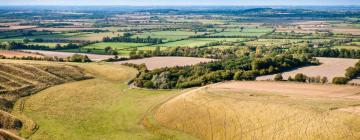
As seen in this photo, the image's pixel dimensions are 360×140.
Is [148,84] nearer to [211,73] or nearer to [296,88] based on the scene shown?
[211,73]

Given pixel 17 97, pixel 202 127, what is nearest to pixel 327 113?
pixel 202 127

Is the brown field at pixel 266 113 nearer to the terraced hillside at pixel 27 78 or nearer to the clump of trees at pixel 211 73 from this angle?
the clump of trees at pixel 211 73

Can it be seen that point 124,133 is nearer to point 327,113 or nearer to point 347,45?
point 327,113

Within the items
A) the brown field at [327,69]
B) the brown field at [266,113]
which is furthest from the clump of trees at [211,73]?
the brown field at [266,113]

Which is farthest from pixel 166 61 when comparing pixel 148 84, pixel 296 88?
pixel 296 88

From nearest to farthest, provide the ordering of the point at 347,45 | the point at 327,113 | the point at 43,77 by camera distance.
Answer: the point at 327,113 → the point at 43,77 → the point at 347,45
